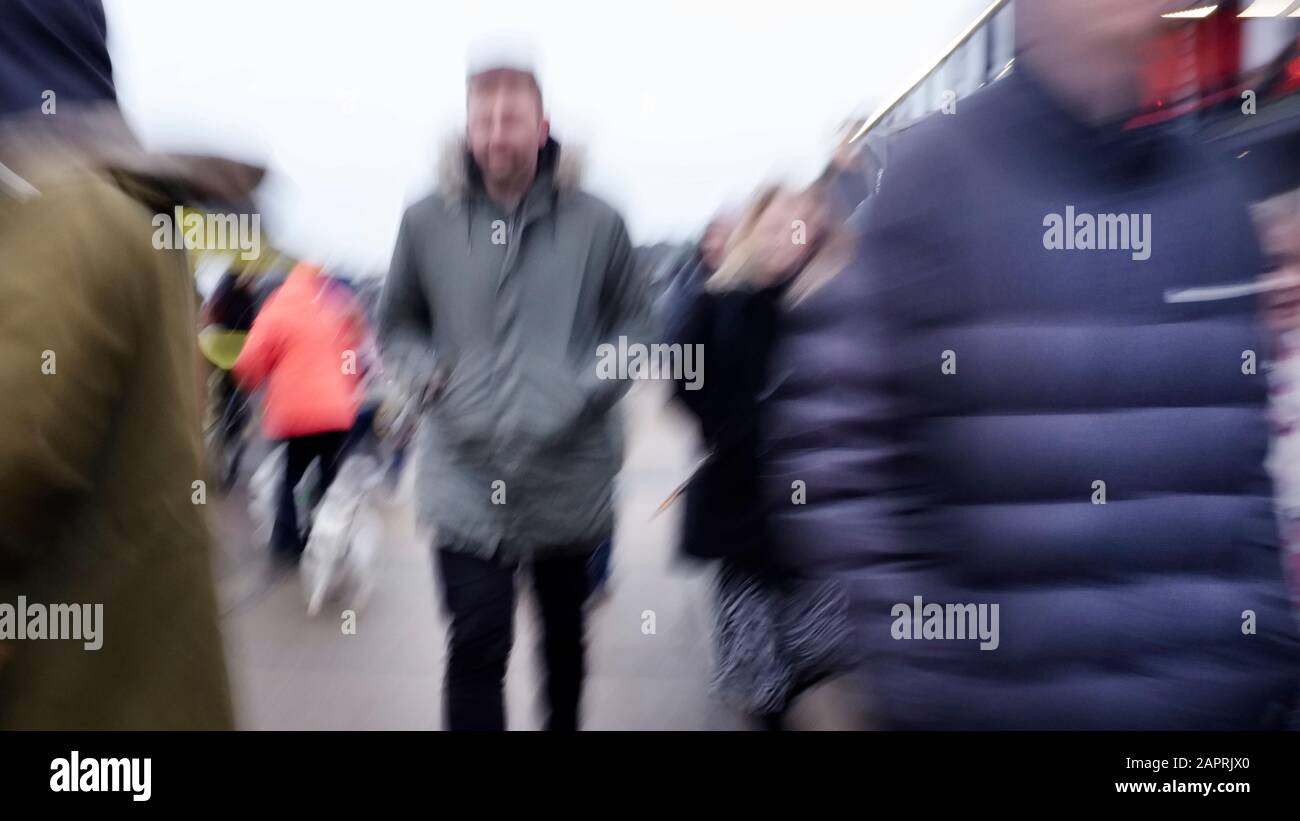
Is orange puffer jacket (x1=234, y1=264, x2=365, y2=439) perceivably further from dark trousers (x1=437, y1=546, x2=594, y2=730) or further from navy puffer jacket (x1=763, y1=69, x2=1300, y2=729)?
navy puffer jacket (x1=763, y1=69, x2=1300, y2=729)

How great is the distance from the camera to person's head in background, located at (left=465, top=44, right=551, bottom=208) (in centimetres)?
183

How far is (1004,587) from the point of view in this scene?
1.46 metres

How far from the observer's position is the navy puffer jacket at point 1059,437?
1.38m

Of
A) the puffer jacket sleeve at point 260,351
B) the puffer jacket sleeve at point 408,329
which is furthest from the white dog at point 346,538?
the puffer jacket sleeve at point 408,329

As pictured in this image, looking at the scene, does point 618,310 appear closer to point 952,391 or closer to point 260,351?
point 952,391

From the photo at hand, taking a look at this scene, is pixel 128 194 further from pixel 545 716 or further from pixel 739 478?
pixel 739 478

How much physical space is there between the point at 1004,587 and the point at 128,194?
1.19 metres

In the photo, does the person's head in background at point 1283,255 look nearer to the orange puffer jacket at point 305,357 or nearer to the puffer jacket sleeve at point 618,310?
the puffer jacket sleeve at point 618,310

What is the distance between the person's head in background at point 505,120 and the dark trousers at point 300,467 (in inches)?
46.1

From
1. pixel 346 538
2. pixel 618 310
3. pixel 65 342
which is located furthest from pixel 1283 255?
pixel 346 538

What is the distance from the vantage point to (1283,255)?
1751mm

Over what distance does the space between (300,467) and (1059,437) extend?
87.1 inches

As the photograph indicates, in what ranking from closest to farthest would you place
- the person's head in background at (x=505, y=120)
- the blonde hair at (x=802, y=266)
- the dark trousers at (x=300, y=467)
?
the person's head in background at (x=505, y=120)
the blonde hair at (x=802, y=266)
the dark trousers at (x=300, y=467)
